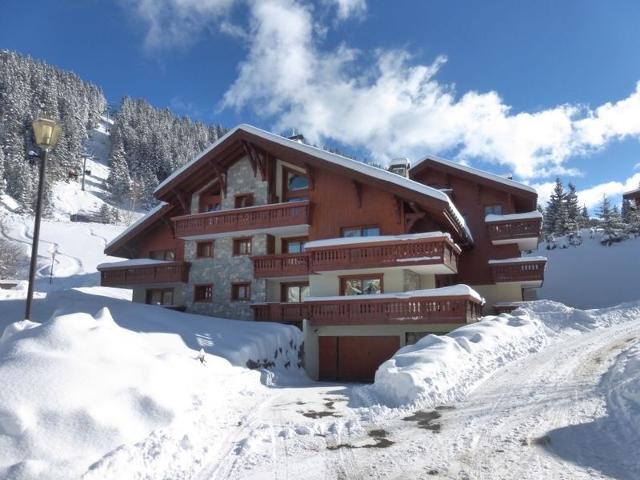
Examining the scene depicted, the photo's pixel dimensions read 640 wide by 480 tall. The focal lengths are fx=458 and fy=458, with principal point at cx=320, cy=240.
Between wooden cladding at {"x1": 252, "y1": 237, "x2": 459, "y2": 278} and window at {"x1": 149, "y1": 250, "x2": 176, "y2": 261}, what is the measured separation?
9.40 m

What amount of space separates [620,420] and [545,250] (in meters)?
52.6

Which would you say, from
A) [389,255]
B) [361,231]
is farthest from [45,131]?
[361,231]

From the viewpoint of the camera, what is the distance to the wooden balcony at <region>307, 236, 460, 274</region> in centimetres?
1923

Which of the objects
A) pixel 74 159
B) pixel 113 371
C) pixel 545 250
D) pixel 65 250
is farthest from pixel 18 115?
pixel 113 371

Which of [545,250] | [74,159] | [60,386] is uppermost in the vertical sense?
[74,159]

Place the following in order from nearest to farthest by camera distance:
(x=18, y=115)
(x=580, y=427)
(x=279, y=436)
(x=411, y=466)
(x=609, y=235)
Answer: (x=411, y=466)
(x=580, y=427)
(x=279, y=436)
(x=609, y=235)
(x=18, y=115)

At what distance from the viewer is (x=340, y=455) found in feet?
23.1

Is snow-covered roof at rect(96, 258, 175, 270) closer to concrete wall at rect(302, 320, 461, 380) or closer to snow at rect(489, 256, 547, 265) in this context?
concrete wall at rect(302, 320, 461, 380)

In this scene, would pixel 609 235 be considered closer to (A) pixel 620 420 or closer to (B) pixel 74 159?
(A) pixel 620 420

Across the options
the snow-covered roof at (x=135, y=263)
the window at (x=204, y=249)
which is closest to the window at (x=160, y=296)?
the snow-covered roof at (x=135, y=263)

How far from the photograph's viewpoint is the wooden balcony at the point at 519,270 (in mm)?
24756

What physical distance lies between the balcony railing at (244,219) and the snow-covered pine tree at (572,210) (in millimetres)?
48705

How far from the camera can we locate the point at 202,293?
25.5m

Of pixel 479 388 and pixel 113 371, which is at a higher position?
pixel 113 371
